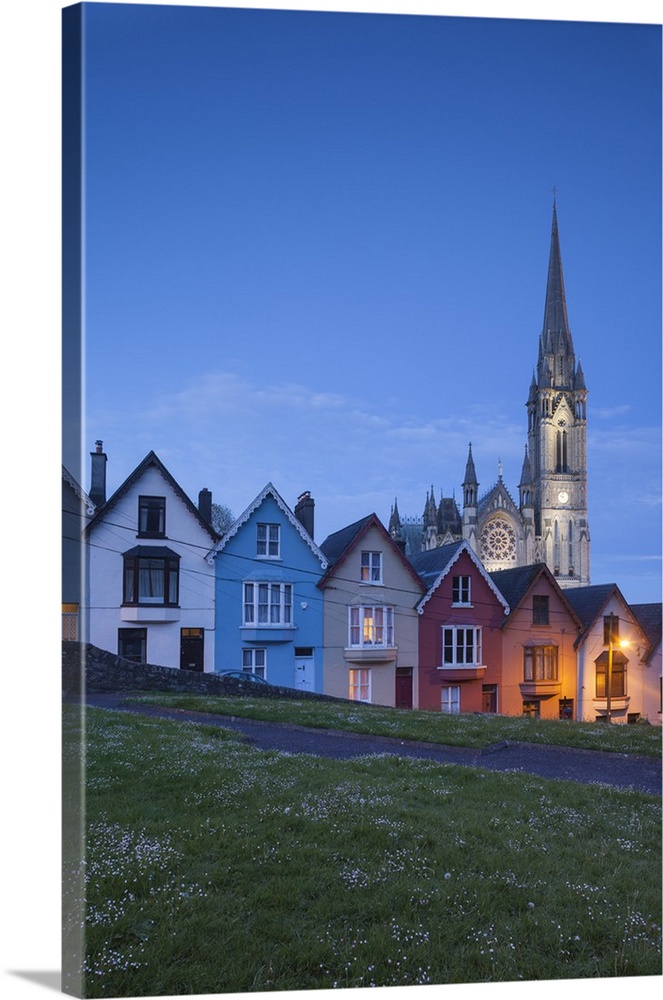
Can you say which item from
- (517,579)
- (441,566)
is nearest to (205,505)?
(441,566)

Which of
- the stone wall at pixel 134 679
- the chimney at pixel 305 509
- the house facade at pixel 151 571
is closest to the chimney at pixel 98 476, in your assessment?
the house facade at pixel 151 571

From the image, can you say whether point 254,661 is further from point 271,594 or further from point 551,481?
point 551,481

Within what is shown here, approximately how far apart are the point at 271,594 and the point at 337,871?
1399mm

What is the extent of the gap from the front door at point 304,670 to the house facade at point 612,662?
1.55 meters

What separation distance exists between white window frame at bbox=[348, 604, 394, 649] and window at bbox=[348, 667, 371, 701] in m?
0.14

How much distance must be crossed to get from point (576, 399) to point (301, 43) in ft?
7.71

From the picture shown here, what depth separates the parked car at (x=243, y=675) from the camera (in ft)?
14.0

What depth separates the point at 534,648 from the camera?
481 centimetres

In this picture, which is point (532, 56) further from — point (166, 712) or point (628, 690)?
point (166, 712)

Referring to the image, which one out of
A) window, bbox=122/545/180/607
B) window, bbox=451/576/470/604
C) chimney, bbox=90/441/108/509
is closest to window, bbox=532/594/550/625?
window, bbox=451/576/470/604

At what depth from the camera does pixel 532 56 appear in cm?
432

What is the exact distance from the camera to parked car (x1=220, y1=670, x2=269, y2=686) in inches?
168

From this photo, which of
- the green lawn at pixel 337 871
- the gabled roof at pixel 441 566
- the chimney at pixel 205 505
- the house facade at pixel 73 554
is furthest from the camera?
the gabled roof at pixel 441 566

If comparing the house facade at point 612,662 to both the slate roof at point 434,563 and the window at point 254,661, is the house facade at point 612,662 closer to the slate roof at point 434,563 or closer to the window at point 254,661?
the slate roof at point 434,563
